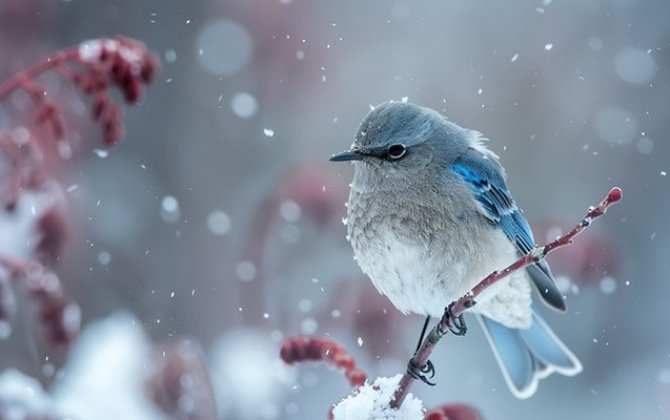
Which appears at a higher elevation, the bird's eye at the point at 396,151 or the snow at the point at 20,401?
the bird's eye at the point at 396,151

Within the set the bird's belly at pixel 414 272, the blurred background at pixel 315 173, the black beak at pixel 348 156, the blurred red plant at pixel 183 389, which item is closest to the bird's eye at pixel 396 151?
the black beak at pixel 348 156

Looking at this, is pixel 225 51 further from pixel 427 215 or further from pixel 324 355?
pixel 324 355

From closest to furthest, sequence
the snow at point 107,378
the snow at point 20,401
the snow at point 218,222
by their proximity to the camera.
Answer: the snow at point 20,401 → the snow at point 107,378 → the snow at point 218,222

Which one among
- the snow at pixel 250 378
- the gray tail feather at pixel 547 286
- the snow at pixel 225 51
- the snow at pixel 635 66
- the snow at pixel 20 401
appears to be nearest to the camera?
the snow at pixel 20 401

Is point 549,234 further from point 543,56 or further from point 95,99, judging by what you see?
point 543,56

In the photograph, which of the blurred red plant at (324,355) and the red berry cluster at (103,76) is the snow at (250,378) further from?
the red berry cluster at (103,76)

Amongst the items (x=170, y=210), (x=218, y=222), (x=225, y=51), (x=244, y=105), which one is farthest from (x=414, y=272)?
(x=225, y=51)
